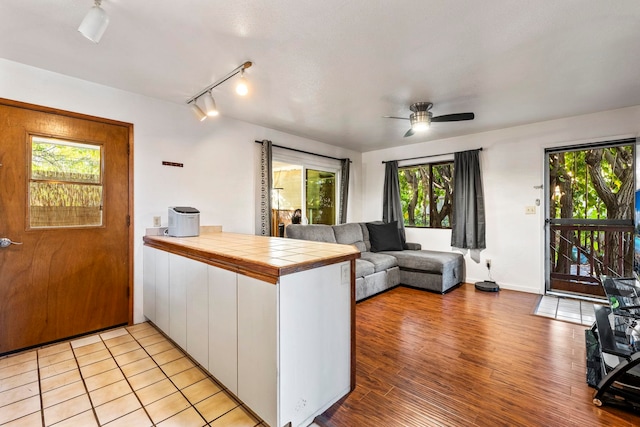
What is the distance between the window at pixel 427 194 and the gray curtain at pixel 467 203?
0.29 m

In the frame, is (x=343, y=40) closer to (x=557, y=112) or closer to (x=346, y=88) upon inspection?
(x=346, y=88)

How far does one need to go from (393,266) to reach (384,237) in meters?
0.64

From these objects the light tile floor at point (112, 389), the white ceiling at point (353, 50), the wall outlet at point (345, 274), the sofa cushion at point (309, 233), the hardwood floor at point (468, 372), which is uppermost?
the white ceiling at point (353, 50)

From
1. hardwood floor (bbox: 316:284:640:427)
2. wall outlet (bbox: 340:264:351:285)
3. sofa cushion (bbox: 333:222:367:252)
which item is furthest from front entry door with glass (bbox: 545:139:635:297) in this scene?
wall outlet (bbox: 340:264:351:285)

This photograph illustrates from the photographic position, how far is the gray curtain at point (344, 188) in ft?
17.2

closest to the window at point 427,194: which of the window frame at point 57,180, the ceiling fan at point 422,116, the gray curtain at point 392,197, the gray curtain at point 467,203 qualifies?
the gray curtain at point 392,197

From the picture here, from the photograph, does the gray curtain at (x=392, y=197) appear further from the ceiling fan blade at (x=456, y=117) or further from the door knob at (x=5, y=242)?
the door knob at (x=5, y=242)

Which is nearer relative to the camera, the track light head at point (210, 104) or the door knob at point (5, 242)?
the door knob at point (5, 242)

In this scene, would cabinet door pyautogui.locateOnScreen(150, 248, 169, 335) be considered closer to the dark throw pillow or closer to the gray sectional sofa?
the gray sectional sofa

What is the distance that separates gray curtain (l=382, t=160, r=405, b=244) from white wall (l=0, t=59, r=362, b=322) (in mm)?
2349

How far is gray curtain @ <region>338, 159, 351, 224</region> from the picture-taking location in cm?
523

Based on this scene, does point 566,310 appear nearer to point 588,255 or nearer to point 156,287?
point 588,255

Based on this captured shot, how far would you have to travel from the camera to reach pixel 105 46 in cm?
205

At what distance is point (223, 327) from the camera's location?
1.73m
